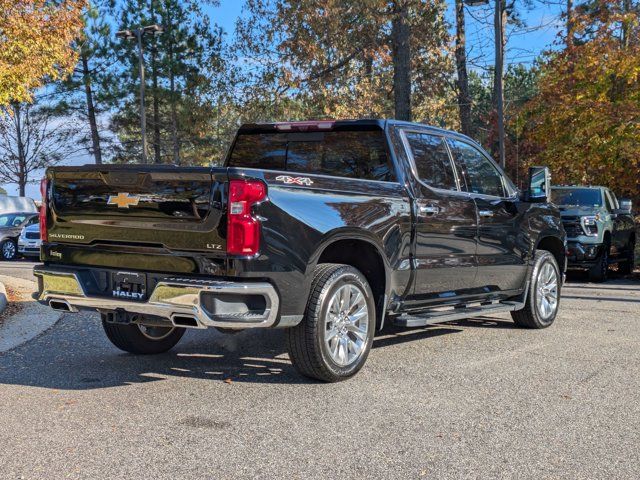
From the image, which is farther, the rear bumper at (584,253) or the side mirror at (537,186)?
the rear bumper at (584,253)

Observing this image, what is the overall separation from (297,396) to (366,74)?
2445 centimetres

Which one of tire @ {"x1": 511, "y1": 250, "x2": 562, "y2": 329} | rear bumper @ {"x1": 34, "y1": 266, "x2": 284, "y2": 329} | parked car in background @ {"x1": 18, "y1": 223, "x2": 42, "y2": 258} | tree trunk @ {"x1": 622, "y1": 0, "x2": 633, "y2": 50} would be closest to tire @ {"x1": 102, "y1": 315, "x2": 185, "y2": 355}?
rear bumper @ {"x1": 34, "y1": 266, "x2": 284, "y2": 329}

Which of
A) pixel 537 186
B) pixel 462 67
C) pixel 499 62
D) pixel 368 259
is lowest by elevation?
pixel 368 259

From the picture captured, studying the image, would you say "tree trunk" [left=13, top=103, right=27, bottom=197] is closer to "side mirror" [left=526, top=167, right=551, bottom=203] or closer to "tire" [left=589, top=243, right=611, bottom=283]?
"tire" [left=589, top=243, right=611, bottom=283]

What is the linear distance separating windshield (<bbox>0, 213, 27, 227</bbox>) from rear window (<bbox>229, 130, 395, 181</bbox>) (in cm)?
1949

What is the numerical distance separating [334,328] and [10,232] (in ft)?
67.6

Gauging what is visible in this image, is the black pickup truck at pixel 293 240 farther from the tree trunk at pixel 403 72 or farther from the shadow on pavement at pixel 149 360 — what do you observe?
the tree trunk at pixel 403 72

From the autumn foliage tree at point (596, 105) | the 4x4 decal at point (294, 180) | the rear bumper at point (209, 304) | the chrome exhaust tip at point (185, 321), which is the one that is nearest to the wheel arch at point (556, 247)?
the 4x4 decal at point (294, 180)

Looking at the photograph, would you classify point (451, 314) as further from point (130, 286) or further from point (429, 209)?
point (130, 286)

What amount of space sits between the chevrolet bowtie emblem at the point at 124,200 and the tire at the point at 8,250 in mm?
19715

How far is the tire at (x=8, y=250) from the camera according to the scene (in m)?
23.2

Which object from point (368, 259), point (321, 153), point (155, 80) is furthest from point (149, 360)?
point (155, 80)

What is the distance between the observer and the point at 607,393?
5.28 m

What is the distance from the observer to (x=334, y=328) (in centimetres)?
544
